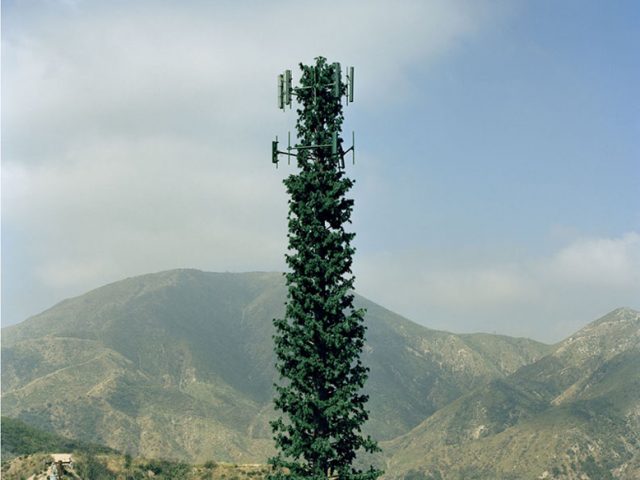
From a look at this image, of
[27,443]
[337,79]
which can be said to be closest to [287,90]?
[337,79]

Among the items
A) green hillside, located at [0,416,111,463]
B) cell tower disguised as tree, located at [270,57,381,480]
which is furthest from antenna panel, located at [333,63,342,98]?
green hillside, located at [0,416,111,463]

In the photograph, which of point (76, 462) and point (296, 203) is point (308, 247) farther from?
point (76, 462)

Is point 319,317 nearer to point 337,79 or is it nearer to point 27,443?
point 337,79

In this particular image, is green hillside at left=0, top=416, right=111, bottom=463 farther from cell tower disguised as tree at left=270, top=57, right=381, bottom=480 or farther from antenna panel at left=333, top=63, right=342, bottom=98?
→ antenna panel at left=333, top=63, right=342, bottom=98

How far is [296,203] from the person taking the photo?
35.1 m

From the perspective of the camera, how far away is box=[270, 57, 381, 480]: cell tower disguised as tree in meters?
32.8

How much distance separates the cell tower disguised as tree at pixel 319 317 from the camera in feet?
108

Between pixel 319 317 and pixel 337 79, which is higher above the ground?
pixel 337 79

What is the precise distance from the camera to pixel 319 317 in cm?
3394

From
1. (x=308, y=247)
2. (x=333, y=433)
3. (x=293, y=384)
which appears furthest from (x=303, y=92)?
(x=333, y=433)

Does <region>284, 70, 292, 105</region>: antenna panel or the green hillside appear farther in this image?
the green hillside

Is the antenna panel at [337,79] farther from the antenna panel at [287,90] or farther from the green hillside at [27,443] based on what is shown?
the green hillside at [27,443]

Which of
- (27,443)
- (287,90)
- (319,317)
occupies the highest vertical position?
(287,90)

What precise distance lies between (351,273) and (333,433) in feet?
24.1
